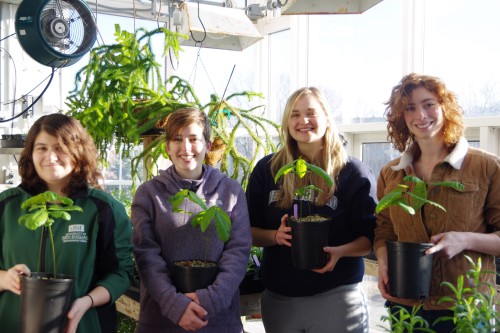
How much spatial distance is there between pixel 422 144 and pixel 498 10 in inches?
97.7

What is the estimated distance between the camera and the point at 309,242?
1812 millimetres

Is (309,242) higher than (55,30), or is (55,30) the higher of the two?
(55,30)

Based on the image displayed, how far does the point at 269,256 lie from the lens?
2119mm

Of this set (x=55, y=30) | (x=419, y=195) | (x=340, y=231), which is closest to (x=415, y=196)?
(x=419, y=195)

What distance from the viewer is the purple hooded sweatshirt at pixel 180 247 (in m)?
1.85

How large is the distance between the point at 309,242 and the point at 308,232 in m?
0.04

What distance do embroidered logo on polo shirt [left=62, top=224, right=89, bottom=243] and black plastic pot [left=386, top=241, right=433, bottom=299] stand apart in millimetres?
933

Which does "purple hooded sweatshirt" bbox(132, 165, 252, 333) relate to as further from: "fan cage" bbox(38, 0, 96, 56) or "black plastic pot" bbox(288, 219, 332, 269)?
"fan cage" bbox(38, 0, 96, 56)

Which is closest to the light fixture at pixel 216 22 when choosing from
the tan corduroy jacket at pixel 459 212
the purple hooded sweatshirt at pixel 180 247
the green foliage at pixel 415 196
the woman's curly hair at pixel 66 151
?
the purple hooded sweatshirt at pixel 180 247

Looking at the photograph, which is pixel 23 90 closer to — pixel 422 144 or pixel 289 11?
pixel 289 11

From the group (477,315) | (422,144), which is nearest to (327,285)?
(422,144)

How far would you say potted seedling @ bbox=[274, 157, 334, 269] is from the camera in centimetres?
179

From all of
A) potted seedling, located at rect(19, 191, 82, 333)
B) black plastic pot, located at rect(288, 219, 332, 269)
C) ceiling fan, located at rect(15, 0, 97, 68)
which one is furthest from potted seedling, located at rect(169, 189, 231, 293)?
ceiling fan, located at rect(15, 0, 97, 68)

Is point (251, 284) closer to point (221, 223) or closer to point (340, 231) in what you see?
point (340, 231)
